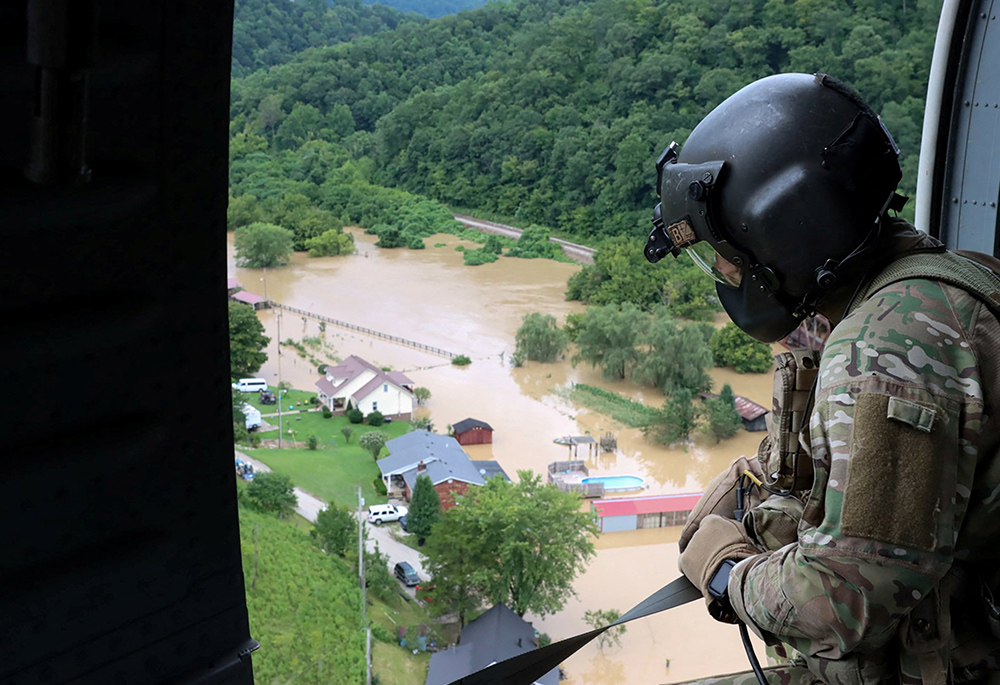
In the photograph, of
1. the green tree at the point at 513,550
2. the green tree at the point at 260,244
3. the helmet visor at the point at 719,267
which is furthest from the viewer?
the green tree at the point at 260,244

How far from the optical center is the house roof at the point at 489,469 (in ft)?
43.8

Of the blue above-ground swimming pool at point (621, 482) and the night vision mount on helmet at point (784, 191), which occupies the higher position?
the night vision mount on helmet at point (784, 191)

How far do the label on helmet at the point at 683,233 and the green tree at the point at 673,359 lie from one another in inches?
555

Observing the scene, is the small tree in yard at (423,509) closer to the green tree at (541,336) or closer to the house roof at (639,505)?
the house roof at (639,505)

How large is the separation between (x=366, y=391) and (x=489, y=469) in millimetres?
2643

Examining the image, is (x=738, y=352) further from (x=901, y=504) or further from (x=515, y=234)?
(x=901, y=504)

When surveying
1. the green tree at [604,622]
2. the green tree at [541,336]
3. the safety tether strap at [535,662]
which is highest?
the safety tether strap at [535,662]

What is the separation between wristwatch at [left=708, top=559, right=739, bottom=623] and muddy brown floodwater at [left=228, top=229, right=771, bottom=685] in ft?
29.4

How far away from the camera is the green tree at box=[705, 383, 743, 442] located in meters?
14.3

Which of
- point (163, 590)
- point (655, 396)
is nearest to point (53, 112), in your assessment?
point (163, 590)

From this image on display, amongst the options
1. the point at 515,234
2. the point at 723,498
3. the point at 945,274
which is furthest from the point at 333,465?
the point at 945,274

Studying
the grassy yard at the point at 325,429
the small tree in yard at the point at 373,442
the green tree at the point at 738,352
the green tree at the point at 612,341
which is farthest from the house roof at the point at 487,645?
the green tree at the point at 738,352

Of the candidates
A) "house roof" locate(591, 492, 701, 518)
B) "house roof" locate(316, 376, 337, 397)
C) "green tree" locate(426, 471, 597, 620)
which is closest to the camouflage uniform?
"green tree" locate(426, 471, 597, 620)

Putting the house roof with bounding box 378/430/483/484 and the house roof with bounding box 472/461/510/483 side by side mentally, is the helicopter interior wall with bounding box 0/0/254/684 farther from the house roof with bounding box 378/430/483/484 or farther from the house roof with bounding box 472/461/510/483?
the house roof with bounding box 472/461/510/483
